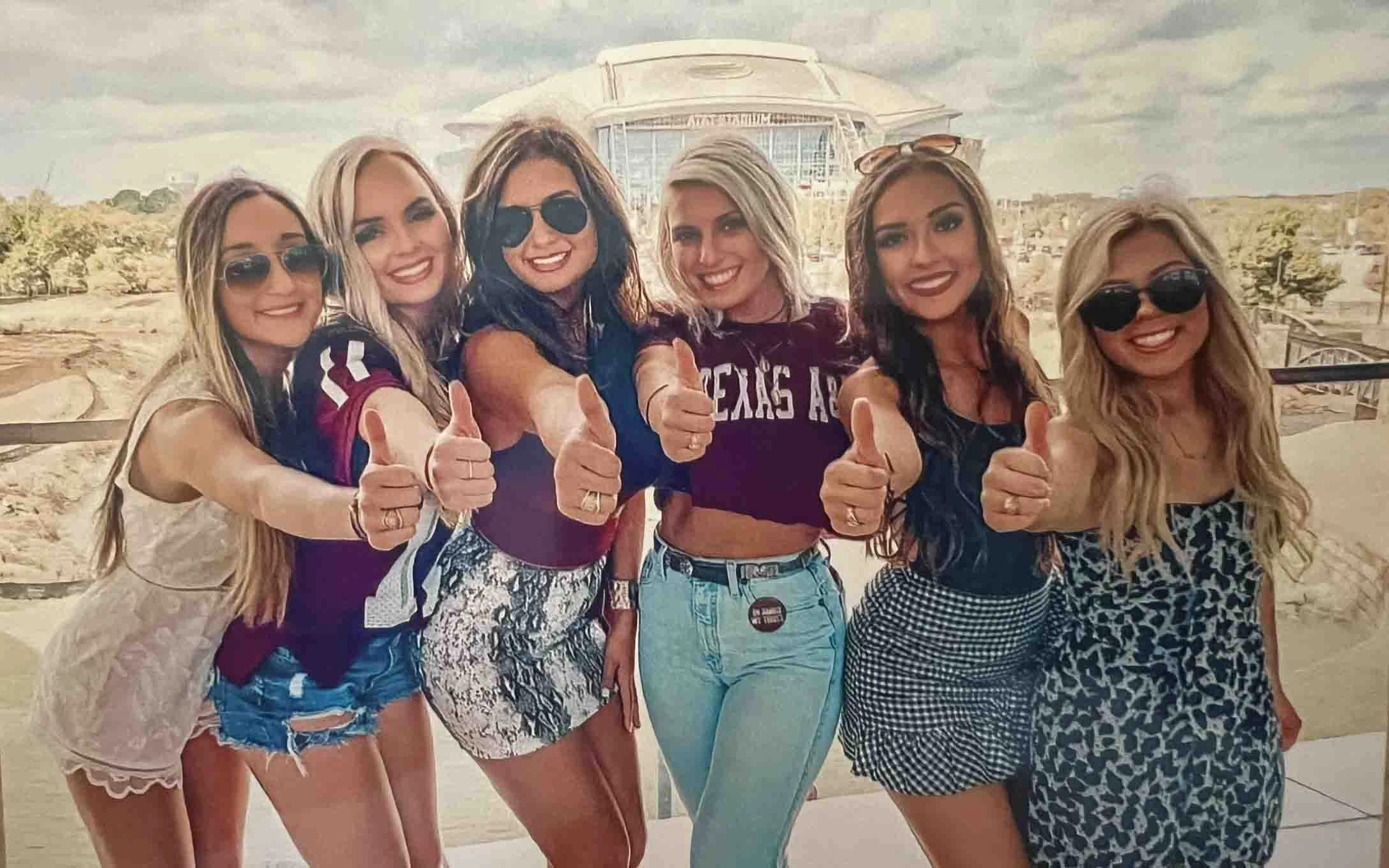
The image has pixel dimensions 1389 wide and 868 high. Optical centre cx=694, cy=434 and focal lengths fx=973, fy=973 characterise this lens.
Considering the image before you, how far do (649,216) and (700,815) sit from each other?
1.08 m

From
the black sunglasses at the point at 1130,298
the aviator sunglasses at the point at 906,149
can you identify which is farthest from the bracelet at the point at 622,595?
the black sunglasses at the point at 1130,298

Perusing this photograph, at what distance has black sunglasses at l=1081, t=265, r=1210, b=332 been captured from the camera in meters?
1.75

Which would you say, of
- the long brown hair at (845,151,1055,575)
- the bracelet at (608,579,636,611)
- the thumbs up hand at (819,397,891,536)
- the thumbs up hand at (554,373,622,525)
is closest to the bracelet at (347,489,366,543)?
the thumbs up hand at (554,373,622,525)

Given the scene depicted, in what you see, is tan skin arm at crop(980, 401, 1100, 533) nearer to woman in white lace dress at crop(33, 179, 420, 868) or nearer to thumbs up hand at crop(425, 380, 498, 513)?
thumbs up hand at crop(425, 380, 498, 513)

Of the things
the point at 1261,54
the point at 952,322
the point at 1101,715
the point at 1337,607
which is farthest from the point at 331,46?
the point at 1337,607

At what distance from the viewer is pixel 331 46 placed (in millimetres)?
1595

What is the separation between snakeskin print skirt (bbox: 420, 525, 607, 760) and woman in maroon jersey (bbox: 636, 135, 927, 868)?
0.40 ft

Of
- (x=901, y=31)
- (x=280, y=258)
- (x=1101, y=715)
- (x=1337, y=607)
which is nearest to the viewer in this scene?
(x=280, y=258)

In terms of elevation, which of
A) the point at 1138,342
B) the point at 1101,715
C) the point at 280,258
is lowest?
the point at 1101,715

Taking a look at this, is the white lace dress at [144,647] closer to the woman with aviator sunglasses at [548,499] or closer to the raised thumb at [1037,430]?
the woman with aviator sunglasses at [548,499]

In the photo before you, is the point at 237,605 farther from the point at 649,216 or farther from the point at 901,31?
the point at 901,31

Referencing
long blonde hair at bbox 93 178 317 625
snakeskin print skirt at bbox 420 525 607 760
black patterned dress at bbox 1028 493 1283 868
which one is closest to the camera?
long blonde hair at bbox 93 178 317 625

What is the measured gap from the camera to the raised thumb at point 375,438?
1594mm

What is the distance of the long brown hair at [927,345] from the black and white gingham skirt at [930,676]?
8 cm
